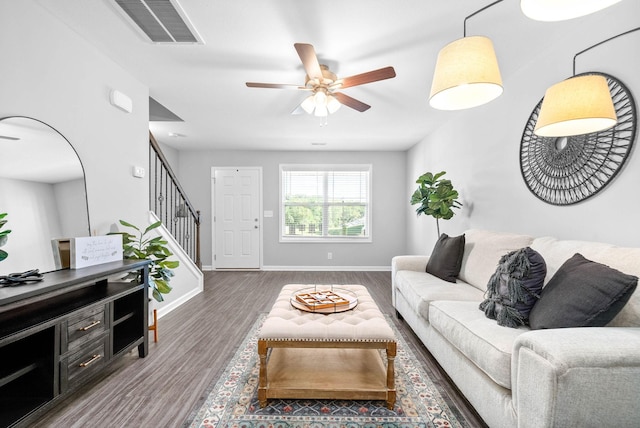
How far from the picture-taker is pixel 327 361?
6.51 feet

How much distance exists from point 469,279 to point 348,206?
11.6 feet

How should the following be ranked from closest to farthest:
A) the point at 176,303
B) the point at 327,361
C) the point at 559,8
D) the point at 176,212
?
1. the point at 559,8
2. the point at 327,361
3. the point at 176,303
4. the point at 176,212

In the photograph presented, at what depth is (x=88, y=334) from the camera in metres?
1.84

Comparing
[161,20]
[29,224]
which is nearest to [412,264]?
[161,20]

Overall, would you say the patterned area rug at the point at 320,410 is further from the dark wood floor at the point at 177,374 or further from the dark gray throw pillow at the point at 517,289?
the dark gray throw pillow at the point at 517,289

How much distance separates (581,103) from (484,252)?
142 centimetres

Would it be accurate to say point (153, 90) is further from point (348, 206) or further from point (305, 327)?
point (348, 206)

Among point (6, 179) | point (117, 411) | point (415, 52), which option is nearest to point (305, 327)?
point (117, 411)

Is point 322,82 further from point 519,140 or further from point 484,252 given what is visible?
point 484,252

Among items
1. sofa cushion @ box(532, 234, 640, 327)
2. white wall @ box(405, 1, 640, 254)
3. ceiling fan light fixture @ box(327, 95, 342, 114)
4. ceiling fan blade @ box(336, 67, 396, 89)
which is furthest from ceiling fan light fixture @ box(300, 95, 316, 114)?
sofa cushion @ box(532, 234, 640, 327)

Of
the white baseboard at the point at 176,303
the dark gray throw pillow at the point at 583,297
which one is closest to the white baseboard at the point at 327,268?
the white baseboard at the point at 176,303

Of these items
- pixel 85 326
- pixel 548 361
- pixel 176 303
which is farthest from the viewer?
pixel 176 303

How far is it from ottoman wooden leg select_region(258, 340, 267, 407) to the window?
170 inches

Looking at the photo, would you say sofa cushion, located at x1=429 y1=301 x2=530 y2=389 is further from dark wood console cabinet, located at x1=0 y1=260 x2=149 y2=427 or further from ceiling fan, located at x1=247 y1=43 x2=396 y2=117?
dark wood console cabinet, located at x1=0 y1=260 x2=149 y2=427
